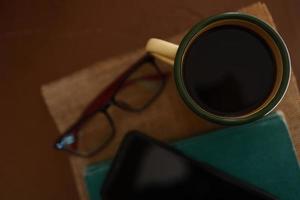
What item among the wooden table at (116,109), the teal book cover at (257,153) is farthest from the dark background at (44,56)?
the teal book cover at (257,153)

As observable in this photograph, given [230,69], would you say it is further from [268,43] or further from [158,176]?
[158,176]

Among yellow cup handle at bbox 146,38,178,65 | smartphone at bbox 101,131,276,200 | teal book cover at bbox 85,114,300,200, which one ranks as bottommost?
smartphone at bbox 101,131,276,200

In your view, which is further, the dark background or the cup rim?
the dark background

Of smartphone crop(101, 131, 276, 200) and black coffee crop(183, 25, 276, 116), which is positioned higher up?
black coffee crop(183, 25, 276, 116)

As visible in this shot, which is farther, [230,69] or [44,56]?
[44,56]

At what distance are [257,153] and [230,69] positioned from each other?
14cm

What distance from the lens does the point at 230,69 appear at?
0.25 meters

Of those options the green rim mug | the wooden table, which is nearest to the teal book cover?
the wooden table

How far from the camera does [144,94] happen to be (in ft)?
1.27

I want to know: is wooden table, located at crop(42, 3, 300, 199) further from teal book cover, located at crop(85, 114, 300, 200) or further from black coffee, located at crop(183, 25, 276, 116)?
black coffee, located at crop(183, 25, 276, 116)

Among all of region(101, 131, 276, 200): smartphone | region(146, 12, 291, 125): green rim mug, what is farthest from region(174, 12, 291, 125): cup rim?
region(101, 131, 276, 200): smartphone

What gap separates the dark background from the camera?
15.3 inches

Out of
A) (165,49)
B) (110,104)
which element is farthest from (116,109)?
(165,49)

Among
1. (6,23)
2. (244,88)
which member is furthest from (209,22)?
(6,23)
